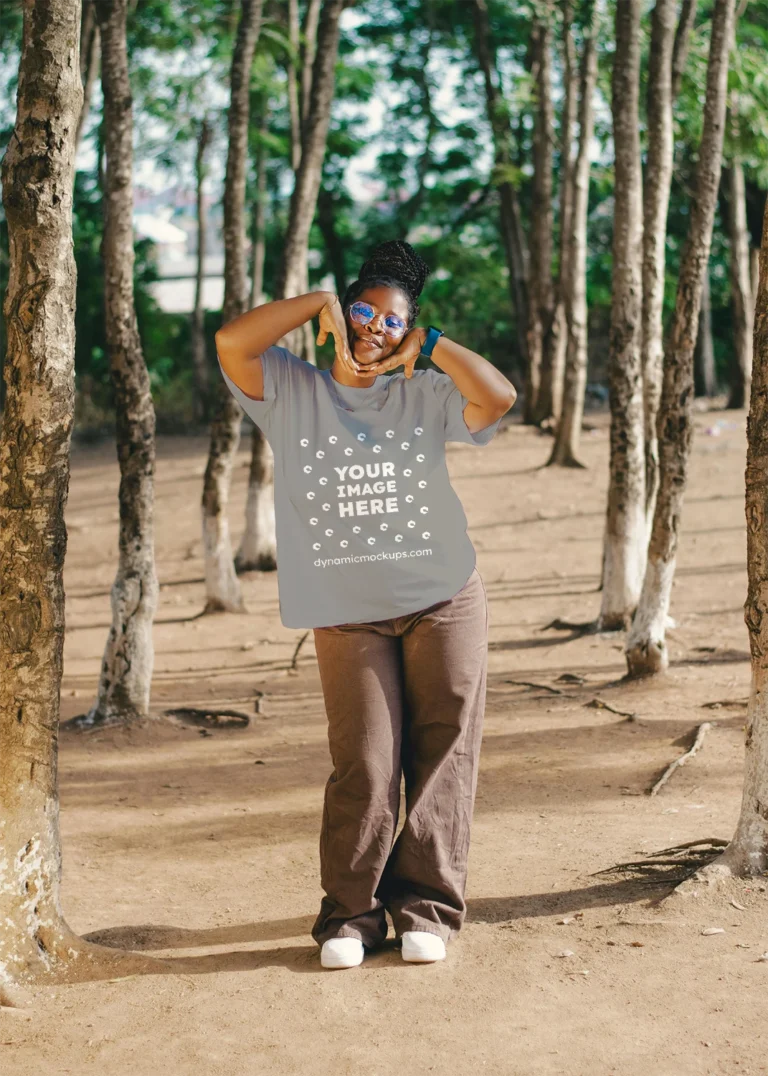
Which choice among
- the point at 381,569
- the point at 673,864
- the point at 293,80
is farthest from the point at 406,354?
the point at 293,80

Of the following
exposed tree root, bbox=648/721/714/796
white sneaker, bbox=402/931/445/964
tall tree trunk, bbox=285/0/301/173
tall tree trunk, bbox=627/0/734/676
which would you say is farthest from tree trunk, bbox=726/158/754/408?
white sneaker, bbox=402/931/445/964

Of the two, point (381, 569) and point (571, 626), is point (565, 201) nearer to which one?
point (571, 626)

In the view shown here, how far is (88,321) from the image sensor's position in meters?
21.9

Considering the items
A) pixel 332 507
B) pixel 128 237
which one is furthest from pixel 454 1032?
pixel 128 237

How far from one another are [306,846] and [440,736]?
174cm

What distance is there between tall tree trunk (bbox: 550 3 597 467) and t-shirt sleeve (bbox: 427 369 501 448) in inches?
380

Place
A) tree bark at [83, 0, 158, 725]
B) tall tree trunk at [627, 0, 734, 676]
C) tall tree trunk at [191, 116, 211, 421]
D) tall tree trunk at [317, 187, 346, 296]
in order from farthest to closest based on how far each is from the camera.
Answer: tall tree trunk at [317, 187, 346, 296], tall tree trunk at [191, 116, 211, 421], tall tree trunk at [627, 0, 734, 676], tree bark at [83, 0, 158, 725]

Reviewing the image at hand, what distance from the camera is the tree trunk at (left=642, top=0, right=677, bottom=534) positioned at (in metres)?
8.44

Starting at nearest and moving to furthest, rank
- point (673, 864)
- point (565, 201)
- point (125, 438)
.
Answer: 1. point (673, 864)
2. point (125, 438)
3. point (565, 201)

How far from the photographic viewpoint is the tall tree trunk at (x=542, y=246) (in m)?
15.9

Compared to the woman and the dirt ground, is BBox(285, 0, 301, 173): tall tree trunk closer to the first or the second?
the dirt ground

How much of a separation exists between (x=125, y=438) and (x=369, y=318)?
3.87 metres

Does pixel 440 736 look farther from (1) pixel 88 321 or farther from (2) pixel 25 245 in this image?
(1) pixel 88 321

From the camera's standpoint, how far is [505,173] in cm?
1684
